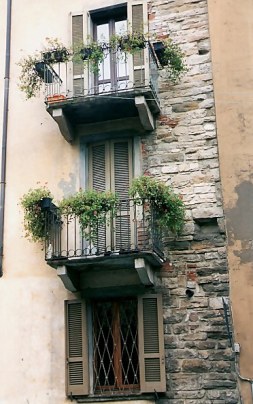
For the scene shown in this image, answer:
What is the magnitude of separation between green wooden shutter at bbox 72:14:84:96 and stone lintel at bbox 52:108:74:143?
1.75ft

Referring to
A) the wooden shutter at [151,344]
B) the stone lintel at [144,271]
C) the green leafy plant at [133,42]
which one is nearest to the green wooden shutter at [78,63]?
the green leafy plant at [133,42]

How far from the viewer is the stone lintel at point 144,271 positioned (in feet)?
30.9

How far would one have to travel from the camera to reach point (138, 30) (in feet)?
36.2

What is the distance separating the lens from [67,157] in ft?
36.0

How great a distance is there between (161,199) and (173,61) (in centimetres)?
243

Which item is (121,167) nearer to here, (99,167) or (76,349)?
(99,167)

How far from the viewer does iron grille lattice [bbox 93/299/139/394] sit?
9.77 meters

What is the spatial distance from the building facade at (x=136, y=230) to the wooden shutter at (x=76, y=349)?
0.06ft

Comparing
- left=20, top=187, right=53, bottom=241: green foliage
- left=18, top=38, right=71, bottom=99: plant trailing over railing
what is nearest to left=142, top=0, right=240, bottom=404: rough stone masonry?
left=18, top=38, right=71, bottom=99: plant trailing over railing

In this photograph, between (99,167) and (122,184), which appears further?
(99,167)

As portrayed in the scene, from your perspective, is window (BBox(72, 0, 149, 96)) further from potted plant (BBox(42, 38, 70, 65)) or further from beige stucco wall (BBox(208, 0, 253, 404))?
beige stucco wall (BBox(208, 0, 253, 404))

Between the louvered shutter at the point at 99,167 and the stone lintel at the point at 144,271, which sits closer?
the stone lintel at the point at 144,271

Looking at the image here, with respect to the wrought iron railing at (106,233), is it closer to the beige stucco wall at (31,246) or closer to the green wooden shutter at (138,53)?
the beige stucco wall at (31,246)

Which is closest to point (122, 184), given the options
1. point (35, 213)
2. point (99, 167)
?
point (99, 167)
